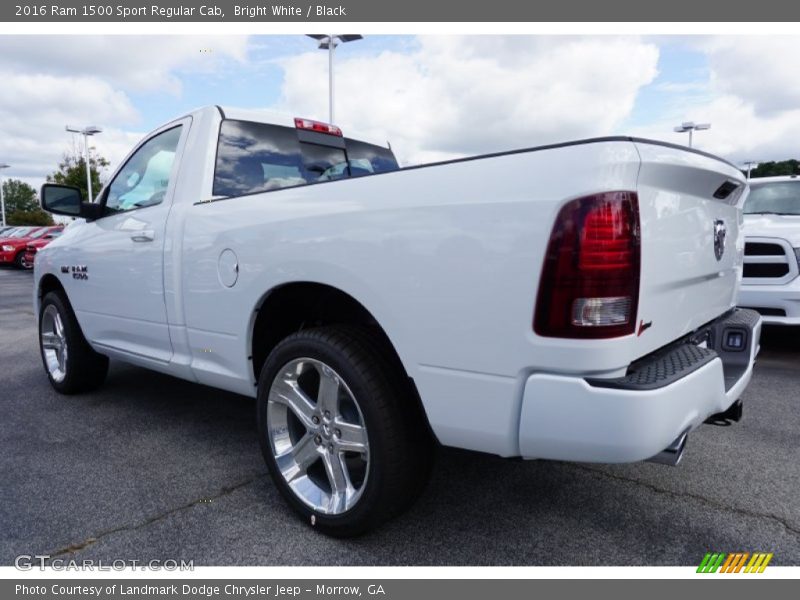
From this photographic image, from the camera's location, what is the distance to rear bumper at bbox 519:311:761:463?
1608mm

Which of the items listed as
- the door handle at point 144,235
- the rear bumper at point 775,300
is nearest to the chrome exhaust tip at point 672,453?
the door handle at point 144,235

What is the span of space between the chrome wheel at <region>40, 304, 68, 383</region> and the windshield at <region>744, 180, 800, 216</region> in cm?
656

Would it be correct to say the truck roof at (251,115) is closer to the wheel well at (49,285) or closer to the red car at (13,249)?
the wheel well at (49,285)

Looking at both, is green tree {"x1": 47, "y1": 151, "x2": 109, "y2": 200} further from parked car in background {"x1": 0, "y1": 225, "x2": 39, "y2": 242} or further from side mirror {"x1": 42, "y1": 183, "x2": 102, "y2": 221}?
side mirror {"x1": 42, "y1": 183, "x2": 102, "y2": 221}

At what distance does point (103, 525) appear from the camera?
2393 mm

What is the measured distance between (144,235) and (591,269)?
2520 mm

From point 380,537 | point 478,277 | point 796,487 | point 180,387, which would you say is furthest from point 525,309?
point 180,387

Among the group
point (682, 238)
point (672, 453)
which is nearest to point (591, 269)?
point (682, 238)

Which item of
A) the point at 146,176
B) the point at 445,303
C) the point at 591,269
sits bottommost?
the point at 445,303

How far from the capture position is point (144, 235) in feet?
10.4

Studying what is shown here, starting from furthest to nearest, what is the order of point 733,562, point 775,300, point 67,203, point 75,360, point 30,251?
point 30,251 → point 775,300 → point 75,360 → point 67,203 → point 733,562

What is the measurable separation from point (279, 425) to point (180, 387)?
2378 millimetres

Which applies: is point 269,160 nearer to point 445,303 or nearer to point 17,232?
point 445,303

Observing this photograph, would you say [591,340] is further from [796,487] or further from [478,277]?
[796,487]
